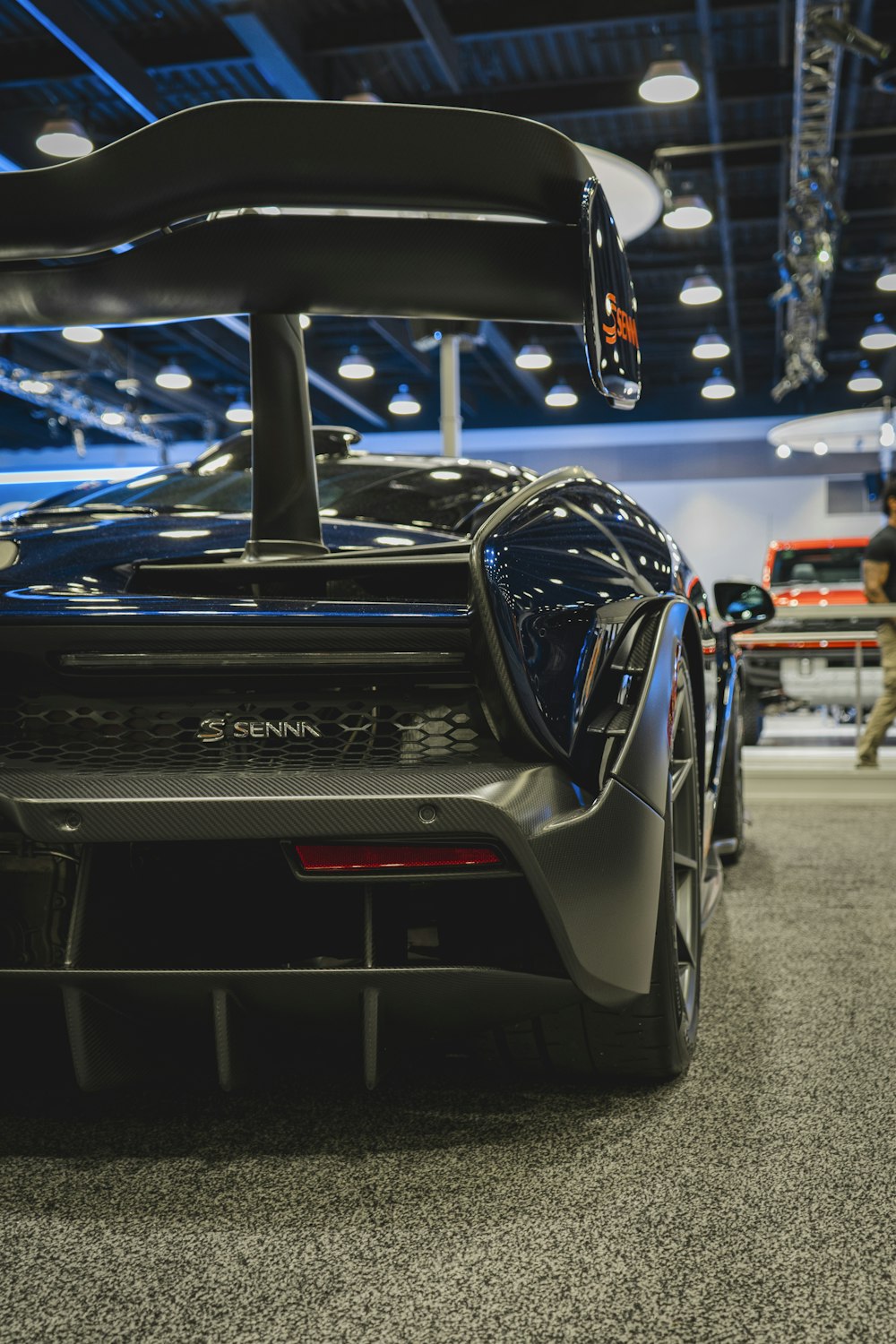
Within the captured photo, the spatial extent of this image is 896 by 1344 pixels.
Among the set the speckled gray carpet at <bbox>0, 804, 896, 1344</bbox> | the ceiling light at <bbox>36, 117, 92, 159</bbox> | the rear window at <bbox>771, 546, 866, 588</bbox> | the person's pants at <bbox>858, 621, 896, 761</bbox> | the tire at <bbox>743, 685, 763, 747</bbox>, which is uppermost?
the ceiling light at <bbox>36, 117, 92, 159</bbox>

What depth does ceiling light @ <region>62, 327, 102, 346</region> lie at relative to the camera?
14.4m

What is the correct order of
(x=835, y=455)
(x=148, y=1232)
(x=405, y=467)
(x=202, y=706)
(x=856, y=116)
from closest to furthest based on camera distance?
(x=148, y=1232) < (x=202, y=706) < (x=405, y=467) < (x=856, y=116) < (x=835, y=455)

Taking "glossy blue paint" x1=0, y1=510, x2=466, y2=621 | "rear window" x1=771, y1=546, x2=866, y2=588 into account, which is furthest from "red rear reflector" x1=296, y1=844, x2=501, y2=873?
"rear window" x1=771, y1=546, x2=866, y2=588

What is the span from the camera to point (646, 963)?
165 cm

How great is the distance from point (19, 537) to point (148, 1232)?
103cm

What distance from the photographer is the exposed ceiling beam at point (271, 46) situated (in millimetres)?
7359

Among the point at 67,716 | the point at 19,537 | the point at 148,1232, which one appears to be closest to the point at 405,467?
the point at 19,537

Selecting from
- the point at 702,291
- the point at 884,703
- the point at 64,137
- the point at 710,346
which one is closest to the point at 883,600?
the point at 884,703

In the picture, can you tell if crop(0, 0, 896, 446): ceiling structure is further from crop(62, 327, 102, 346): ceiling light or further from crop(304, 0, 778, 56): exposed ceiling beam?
crop(62, 327, 102, 346): ceiling light

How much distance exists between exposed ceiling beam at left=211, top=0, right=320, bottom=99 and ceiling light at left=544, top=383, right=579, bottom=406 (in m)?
9.82

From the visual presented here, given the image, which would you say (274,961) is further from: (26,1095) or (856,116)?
(856,116)

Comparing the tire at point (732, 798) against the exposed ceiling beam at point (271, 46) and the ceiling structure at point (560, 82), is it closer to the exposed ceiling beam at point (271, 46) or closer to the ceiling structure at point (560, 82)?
the ceiling structure at point (560, 82)

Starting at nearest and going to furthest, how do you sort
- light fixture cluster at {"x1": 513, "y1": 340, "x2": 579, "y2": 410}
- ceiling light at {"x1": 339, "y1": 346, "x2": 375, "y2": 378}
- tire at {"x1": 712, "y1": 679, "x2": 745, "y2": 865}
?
tire at {"x1": 712, "y1": 679, "x2": 745, "y2": 865}
ceiling light at {"x1": 339, "y1": 346, "x2": 375, "y2": 378}
light fixture cluster at {"x1": 513, "y1": 340, "x2": 579, "y2": 410}

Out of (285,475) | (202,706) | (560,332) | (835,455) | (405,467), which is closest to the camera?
(202,706)
